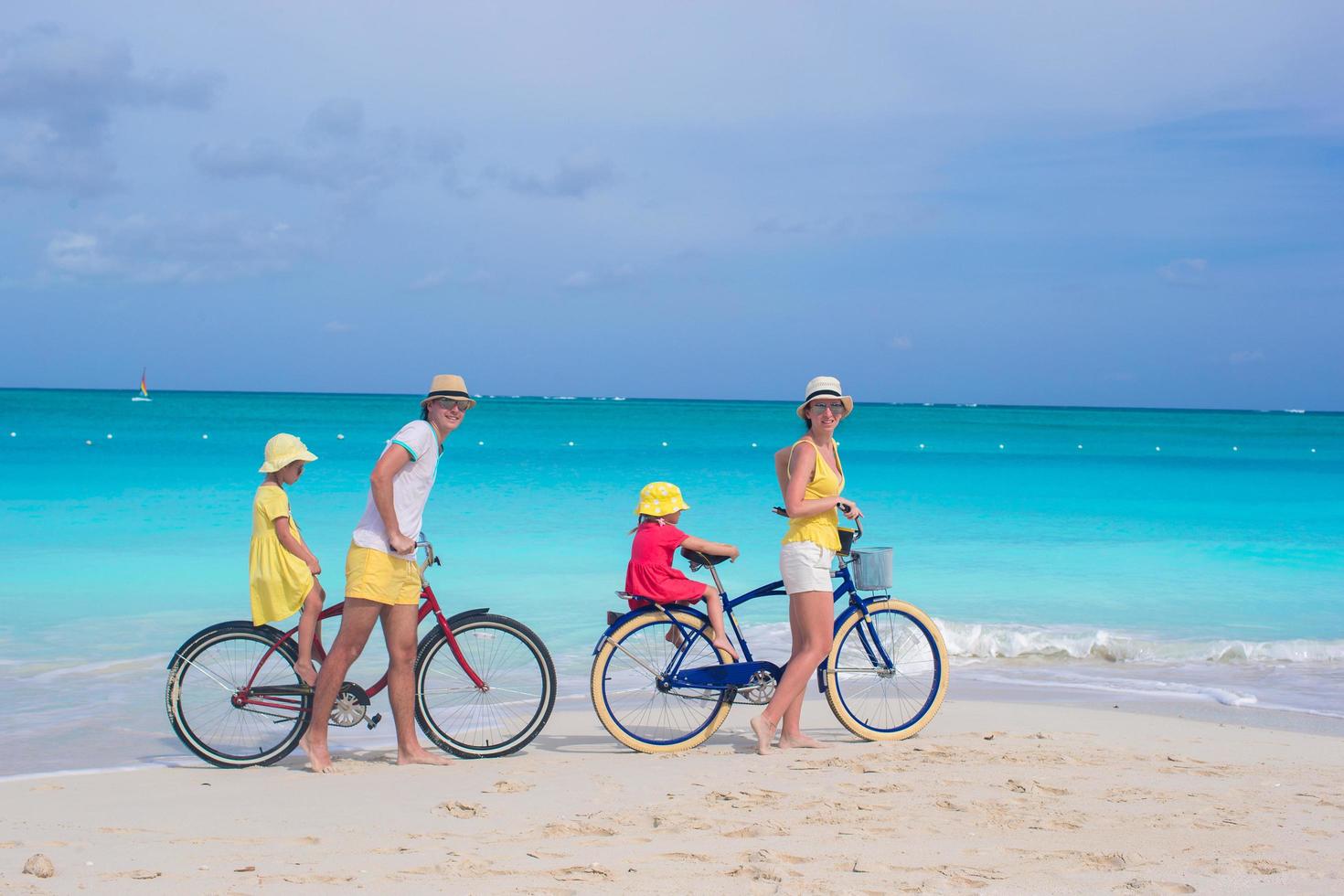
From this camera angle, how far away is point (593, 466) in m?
34.0

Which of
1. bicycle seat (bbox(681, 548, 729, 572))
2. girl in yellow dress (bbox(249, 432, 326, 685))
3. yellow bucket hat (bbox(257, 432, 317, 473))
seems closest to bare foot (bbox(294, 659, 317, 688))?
girl in yellow dress (bbox(249, 432, 326, 685))

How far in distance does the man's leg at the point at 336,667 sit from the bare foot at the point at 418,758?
31 cm

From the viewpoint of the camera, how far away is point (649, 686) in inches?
224

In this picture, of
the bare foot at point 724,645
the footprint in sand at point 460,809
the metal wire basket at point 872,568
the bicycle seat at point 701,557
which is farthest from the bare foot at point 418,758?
the metal wire basket at point 872,568

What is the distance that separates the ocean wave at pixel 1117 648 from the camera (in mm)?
8414

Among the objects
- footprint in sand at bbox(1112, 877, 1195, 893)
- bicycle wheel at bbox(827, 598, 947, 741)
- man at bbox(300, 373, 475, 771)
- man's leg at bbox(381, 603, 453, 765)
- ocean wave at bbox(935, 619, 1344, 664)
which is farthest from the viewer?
ocean wave at bbox(935, 619, 1344, 664)

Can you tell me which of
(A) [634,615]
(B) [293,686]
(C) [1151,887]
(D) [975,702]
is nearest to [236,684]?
(B) [293,686]

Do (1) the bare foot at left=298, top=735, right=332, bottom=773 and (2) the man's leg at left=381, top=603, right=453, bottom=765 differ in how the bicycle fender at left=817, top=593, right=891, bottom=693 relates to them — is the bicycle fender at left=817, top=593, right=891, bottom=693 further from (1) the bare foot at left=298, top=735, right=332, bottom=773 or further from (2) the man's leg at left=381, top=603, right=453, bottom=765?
(1) the bare foot at left=298, top=735, right=332, bottom=773

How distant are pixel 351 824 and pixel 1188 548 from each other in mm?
14230

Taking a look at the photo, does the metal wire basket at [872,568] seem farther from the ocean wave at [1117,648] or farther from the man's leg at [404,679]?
the ocean wave at [1117,648]

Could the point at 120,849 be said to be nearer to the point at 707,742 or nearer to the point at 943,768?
the point at 707,742

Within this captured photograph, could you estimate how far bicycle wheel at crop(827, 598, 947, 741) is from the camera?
560cm

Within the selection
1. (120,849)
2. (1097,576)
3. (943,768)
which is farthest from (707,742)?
(1097,576)

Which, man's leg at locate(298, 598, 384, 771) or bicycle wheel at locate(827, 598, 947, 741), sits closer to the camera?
man's leg at locate(298, 598, 384, 771)
